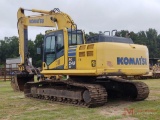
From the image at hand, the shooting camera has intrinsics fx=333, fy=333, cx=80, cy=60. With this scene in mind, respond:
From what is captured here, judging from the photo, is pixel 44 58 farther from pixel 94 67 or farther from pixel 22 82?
pixel 22 82

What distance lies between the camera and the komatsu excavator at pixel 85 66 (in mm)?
11875

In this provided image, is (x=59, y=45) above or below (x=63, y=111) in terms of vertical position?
above

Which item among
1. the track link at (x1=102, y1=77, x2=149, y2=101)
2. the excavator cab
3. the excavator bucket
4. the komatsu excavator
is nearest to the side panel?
the komatsu excavator

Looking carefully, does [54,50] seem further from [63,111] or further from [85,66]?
[63,111]

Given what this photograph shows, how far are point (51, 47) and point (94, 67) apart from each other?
2.84 m

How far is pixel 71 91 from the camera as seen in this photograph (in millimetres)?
12781

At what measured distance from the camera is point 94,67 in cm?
1188

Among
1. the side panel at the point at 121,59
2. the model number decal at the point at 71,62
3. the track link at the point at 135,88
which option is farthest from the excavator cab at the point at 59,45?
the track link at the point at 135,88

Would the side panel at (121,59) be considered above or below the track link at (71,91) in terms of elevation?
above

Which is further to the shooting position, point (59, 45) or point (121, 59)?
point (59, 45)

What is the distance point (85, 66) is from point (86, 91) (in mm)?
914

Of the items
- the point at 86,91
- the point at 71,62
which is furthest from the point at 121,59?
the point at 71,62

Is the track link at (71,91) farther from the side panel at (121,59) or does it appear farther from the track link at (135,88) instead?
the track link at (135,88)

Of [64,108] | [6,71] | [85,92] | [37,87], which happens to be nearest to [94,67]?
[85,92]
